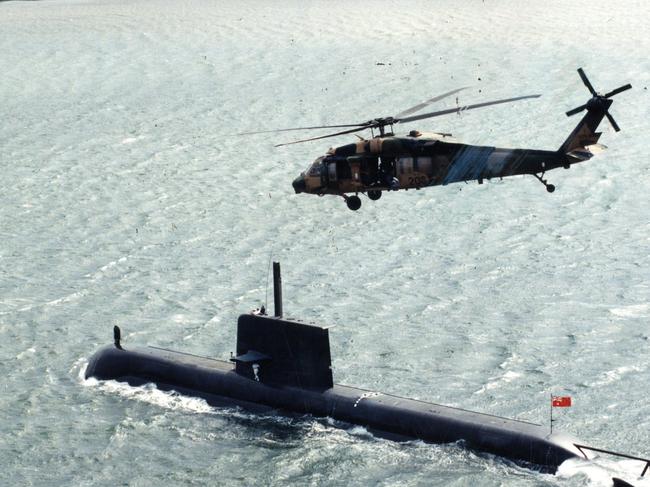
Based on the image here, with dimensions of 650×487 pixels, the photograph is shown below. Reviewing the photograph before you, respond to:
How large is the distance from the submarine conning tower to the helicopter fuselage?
5448 mm

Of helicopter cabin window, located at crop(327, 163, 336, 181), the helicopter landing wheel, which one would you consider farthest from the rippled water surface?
helicopter cabin window, located at crop(327, 163, 336, 181)

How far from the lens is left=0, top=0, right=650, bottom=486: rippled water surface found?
56.3 m

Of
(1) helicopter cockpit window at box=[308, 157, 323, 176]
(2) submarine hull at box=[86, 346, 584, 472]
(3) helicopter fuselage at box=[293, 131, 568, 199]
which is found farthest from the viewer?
(1) helicopter cockpit window at box=[308, 157, 323, 176]

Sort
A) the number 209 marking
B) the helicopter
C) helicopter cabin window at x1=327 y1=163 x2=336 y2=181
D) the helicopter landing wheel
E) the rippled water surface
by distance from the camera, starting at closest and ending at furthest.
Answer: the helicopter
the number 209 marking
the helicopter landing wheel
helicopter cabin window at x1=327 y1=163 x2=336 y2=181
the rippled water surface

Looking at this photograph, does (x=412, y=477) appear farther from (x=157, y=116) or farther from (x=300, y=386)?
(x=157, y=116)

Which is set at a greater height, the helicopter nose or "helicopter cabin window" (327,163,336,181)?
"helicopter cabin window" (327,163,336,181)

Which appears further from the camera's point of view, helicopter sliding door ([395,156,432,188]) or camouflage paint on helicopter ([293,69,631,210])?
helicopter sliding door ([395,156,432,188])

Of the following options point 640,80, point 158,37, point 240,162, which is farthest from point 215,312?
point 158,37

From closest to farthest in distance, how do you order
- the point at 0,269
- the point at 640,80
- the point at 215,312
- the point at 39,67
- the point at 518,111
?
the point at 215,312
the point at 0,269
the point at 518,111
the point at 640,80
the point at 39,67

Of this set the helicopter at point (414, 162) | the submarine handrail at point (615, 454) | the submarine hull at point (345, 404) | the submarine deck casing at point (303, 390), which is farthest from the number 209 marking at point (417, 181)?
the submarine handrail at point (615, 454)

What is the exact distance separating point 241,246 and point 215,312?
1144 cm

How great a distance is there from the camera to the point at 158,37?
150 metres

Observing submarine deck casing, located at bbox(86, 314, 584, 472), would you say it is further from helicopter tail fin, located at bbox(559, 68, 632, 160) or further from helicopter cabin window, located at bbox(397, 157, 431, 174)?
helicopter tail fin, located at bbox(559, 68, 632, 160)

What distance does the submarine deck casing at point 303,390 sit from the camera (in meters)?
52.2
